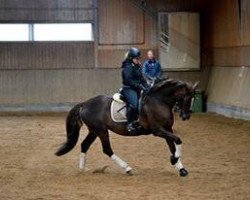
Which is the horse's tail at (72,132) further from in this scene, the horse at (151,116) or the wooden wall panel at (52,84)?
the wooden wall panel at (52,84)

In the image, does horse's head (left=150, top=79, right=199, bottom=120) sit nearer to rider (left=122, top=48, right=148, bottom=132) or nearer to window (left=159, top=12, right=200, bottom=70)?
rider (left=122, top=48, right=148, bottom=132)

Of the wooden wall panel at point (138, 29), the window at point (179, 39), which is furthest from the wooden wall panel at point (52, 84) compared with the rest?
the window at point (179, 39)

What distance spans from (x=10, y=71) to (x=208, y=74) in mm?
7345

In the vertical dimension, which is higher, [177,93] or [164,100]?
[177,93]

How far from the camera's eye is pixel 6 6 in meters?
20.1

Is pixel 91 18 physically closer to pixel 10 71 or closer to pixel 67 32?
pixel 67 32

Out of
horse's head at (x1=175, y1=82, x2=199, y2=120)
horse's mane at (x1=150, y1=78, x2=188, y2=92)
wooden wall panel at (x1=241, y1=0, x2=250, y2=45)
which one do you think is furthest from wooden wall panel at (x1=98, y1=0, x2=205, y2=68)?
horse's head at (x1=175, y1=82, x2=199, y2=120)

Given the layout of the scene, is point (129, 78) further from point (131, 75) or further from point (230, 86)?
point (230, 86)

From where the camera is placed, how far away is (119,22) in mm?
20203

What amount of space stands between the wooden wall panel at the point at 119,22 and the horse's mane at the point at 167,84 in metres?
12.1

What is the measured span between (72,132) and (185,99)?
1.89 meters

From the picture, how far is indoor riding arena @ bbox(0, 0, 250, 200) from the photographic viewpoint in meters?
7.82

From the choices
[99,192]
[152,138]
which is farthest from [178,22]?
[99,192]

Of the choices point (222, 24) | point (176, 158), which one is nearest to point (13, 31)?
point (222, 24)
